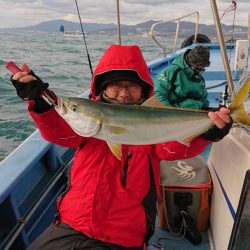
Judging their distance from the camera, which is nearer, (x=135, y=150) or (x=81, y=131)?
(x=81, y=131)

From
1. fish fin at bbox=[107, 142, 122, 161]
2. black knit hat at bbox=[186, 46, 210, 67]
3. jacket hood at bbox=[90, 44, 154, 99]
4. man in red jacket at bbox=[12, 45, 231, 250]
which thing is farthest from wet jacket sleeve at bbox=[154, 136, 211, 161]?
black knit hat at bbox=[186, 46, 210, 67]

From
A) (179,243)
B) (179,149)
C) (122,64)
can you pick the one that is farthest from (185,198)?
(122,64)

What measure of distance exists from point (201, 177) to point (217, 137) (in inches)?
48.2

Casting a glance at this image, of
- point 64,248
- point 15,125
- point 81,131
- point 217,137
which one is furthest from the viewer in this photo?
point 15,125

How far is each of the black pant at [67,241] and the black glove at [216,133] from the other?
3.03ft

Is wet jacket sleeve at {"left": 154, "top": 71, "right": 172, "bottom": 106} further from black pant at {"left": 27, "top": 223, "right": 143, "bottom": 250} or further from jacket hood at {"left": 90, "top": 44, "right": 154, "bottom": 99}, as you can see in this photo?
black pant at {"left": 27, "top": 223, "right": 143, "bottom": 250}

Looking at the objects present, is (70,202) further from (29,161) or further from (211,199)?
(211,199)

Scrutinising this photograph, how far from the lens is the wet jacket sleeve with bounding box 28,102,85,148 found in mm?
2125

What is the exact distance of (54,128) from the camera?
7.27 feet

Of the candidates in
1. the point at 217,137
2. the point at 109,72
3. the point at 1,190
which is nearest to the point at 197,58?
the point at 109,72

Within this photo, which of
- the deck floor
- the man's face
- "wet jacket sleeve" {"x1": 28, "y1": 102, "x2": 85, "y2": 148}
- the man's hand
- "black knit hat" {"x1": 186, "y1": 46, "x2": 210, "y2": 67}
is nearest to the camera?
the man's hand

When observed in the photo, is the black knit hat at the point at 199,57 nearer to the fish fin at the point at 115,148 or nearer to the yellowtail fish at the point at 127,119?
the yellowtail fish at the point at 127,119

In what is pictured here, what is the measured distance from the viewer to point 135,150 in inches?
96.8

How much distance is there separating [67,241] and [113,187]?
0.46m
